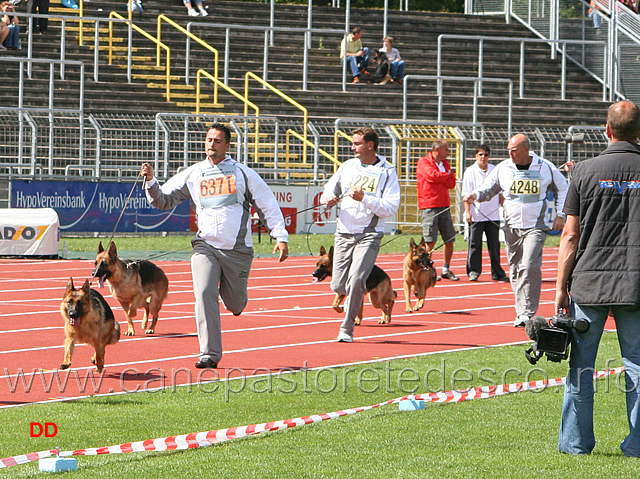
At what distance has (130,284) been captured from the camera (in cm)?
1338

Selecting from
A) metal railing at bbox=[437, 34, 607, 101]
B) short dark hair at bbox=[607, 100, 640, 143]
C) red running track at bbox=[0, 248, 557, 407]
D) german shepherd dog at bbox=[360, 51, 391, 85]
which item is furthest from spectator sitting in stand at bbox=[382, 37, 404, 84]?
short dark hair at bbox=[607, 100, 640, 143]

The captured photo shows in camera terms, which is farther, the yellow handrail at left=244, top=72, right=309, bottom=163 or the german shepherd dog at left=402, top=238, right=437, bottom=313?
the yellow handrail at left=244, top=72, right=309, bottom=163

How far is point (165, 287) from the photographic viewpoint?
45.4 ft

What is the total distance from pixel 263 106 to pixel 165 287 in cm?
2161

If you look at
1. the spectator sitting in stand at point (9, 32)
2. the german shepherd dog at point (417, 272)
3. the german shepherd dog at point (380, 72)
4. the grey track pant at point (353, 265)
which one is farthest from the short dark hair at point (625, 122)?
the german shepherd dog at point (380, 72)

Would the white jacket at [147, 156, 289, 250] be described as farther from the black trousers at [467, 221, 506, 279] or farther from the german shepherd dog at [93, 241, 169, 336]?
the black trousers at [467, 221, 506, 279]

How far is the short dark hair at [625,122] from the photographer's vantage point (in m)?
6.89

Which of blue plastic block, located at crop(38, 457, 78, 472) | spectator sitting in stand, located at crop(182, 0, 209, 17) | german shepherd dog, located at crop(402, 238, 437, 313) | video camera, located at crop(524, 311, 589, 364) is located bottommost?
blue plastic block, located at crop(38, 457, 78, 472)

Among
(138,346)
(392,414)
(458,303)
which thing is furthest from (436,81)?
(392,414)

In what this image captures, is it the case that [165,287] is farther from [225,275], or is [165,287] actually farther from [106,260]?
[225,275]

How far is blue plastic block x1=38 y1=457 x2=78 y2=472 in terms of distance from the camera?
6.52 meters

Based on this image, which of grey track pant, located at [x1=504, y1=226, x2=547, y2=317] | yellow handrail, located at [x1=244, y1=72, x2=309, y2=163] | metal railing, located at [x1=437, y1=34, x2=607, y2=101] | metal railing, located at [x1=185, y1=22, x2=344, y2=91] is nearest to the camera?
grey track pant, located at [x1=504, y1=226, x2=547, y2=317]

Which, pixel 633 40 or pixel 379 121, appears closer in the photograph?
pixel 379 121

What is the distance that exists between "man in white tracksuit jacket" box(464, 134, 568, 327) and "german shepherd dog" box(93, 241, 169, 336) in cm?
378
